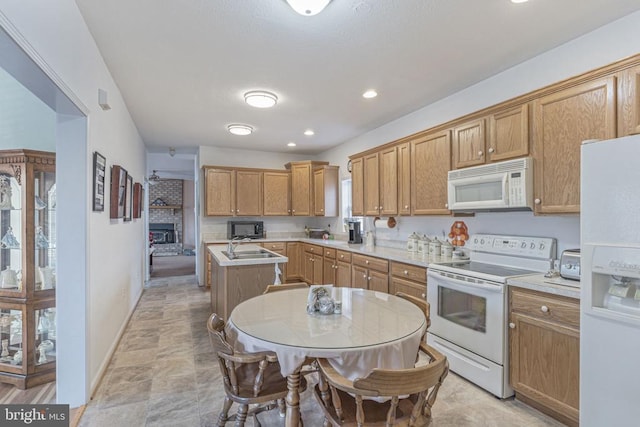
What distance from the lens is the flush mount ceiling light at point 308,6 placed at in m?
1.85

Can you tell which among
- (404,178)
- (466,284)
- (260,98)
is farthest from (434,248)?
(260,98)

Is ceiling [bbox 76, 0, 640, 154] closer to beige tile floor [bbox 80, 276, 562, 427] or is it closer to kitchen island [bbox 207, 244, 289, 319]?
kitchen island [bbox 207, 244, 289, 319]

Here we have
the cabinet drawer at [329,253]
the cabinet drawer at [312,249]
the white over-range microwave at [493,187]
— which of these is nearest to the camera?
the white over-range microwave at [493,187]

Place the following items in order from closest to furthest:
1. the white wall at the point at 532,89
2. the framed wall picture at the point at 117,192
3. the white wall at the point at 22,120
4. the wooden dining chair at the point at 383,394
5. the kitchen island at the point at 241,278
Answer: the wooden dining chair at the point at 383,394 → the white wall at the point at 532,89 → the white wall at the point at 22,120 → the framed wall picture at the point at 117,192 → the kitchen island at the point at 241,278

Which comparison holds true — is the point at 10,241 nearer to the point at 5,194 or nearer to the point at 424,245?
the point at 5,194

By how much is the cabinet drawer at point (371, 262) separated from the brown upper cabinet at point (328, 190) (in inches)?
73.6

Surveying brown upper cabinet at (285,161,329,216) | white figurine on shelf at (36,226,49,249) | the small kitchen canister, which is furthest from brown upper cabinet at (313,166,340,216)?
white figurine on shelf at (36,226,49,249)

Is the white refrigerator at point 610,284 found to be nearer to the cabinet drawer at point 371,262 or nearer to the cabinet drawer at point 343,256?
the cabinet drawer at point 371,262

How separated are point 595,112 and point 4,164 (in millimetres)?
4205

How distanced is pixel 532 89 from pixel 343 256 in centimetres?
285

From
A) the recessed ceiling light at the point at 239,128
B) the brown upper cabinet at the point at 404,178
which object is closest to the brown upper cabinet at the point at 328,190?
the recessed ceiling light at the point at 239,128

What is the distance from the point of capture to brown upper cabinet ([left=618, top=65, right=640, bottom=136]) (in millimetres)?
1867

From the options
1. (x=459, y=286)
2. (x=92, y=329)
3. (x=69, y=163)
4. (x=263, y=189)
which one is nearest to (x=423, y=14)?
(x=459, y=286)

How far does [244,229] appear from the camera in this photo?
6.15 m
